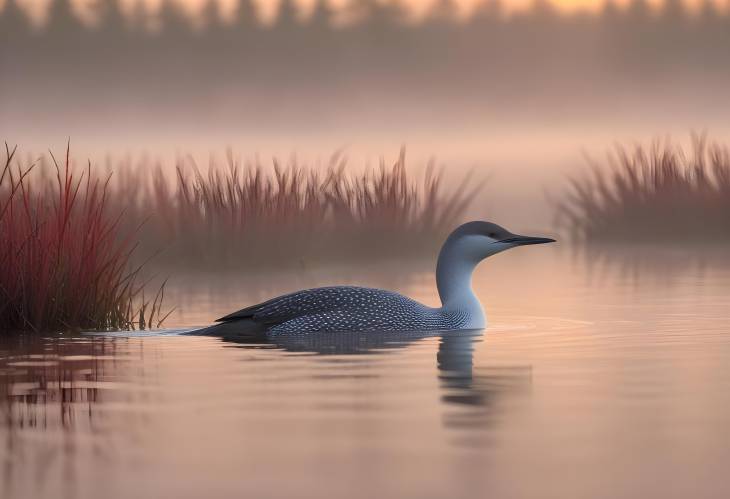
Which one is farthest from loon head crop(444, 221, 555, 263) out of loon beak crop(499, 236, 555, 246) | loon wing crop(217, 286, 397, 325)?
loon wing crop(217, 286, 397, 325)

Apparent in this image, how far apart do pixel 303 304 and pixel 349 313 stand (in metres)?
0.27

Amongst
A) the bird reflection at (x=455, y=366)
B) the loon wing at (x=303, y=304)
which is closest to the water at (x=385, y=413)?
the bird reflection at (x=455, y=366)

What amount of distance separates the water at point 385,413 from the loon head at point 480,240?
18.7 inches

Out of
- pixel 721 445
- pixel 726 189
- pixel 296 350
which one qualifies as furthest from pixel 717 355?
pixel 726 189

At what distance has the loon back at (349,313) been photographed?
900 cm

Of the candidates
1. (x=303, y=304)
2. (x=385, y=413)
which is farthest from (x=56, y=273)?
(x=385, y=413)

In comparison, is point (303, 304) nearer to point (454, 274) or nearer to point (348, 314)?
point (348, 314)

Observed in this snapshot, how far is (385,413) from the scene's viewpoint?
227 inches

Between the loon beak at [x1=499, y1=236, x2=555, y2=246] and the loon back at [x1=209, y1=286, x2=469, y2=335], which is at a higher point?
the loon beak at [x1=499, y1=236, x2=555, y2=246]

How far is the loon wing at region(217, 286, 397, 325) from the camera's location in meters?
8.91

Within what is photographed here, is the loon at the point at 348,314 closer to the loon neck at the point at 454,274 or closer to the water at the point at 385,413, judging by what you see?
the loon neck at the point at 454,274

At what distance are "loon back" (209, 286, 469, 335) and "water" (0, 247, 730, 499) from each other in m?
0.32

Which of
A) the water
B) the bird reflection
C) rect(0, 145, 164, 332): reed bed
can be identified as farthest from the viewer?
rect(0, 145, 164, 332): reed bed

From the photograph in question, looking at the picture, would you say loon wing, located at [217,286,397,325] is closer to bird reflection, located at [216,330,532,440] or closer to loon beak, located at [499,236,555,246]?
bird reflection, located at [216,330,532,440]
